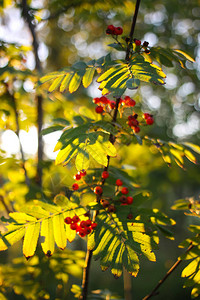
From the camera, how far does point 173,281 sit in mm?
10258

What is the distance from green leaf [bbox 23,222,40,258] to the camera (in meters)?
1.28

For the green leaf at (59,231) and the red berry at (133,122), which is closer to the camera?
the green leaf at (59,231)

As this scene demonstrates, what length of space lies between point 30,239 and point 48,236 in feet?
0.29

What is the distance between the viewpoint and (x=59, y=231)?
1.35 meters

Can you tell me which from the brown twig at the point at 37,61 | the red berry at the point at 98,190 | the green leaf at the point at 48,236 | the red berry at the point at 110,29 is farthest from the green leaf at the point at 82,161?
the brown twig at the point at 37,61

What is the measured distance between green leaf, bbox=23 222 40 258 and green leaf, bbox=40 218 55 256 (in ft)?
0.10

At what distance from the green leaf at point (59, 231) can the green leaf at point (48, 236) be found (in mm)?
21

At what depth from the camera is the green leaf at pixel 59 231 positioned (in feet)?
4.41

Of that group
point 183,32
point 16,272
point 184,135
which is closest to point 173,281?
point 184,135

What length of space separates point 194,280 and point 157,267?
13220mm

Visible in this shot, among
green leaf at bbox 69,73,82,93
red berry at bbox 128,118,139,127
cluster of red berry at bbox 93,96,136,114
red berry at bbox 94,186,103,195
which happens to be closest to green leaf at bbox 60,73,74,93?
green leaf at bbox 69,73,82,93

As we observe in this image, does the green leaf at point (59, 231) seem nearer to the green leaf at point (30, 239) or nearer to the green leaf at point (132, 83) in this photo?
the green leaf at point (30, 239)

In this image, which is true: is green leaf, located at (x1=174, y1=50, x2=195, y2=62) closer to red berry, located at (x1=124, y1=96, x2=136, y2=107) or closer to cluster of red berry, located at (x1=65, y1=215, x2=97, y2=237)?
red berry, located at (x1=124, y1=96, x2=136, y2=107)

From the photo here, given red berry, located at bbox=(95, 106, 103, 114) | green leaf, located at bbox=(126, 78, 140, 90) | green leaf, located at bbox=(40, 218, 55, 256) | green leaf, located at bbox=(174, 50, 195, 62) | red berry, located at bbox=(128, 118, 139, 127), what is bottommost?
green leaf, located at bbox=(40, 218, 55, 256)
